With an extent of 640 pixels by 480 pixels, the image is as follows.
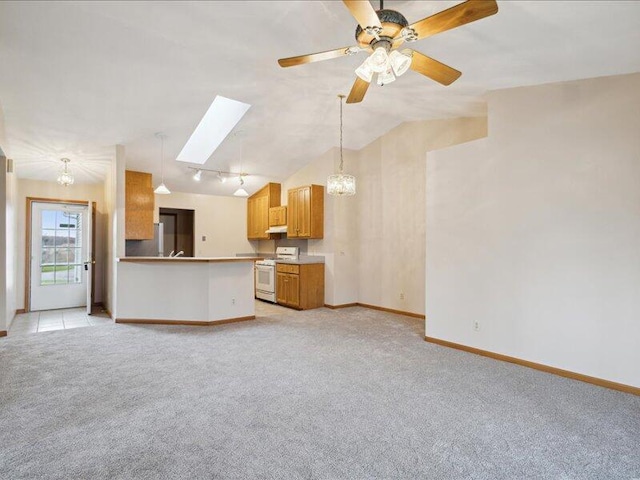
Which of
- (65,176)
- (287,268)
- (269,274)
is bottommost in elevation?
(269,274)

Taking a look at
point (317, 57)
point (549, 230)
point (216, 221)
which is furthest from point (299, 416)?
point (216, 221)

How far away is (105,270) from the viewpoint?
7.07m

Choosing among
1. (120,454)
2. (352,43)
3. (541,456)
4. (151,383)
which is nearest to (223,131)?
(352,43)

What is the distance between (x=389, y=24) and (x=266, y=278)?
18.9 ft

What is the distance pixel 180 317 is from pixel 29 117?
3189 millimetres

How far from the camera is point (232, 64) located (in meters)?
3.49

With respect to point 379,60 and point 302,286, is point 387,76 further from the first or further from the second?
point 302,286

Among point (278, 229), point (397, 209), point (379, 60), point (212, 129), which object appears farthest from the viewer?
point (278, 229)

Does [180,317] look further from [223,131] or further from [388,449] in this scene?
[388,449]

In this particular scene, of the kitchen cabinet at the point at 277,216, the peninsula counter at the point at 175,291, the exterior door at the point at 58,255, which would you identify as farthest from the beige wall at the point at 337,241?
the exterior door at the point at 58,255

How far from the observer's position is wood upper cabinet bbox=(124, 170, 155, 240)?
19.8ft

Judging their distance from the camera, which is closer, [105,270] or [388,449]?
[388,449]

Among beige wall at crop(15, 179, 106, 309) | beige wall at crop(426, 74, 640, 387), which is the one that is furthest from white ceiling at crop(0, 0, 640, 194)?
beige wall at crop(15, 179, 106, 309)

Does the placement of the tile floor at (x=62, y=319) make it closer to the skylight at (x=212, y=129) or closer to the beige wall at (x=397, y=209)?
the beige wall at (x=397, y=209)
